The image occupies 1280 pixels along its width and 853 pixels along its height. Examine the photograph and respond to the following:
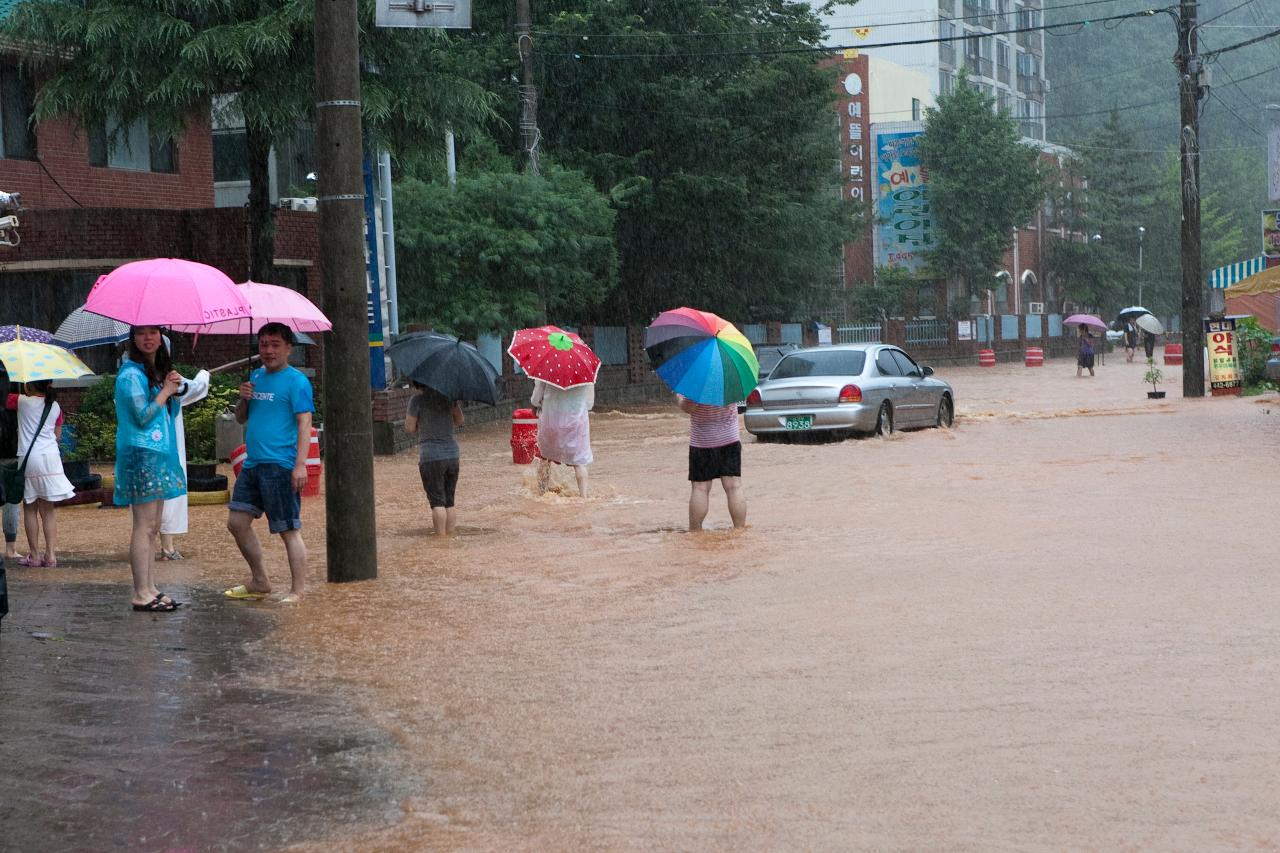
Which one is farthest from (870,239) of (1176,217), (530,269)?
(530,269)

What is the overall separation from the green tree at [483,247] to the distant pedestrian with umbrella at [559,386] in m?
13.7

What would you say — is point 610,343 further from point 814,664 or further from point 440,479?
point 814,664

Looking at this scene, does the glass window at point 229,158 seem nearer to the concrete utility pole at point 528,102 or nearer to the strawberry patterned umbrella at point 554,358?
the concrete utility pole at point 528,102

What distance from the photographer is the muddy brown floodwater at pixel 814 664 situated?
545 cm

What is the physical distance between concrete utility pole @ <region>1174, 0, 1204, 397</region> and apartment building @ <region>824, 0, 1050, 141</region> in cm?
3324

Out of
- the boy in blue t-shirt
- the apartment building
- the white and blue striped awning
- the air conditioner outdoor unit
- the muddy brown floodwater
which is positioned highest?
the apartment building

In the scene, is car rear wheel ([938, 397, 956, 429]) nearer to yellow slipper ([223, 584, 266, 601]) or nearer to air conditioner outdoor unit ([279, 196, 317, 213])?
air conditioner outdoor unit ([279, 196, 317, 213])

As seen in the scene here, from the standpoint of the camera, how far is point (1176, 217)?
3583 inches

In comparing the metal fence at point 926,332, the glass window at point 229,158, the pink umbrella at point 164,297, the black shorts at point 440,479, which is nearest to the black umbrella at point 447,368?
the black shorts at point 440,479

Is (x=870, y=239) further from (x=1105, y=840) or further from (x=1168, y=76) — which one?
(x=1105, y=840)

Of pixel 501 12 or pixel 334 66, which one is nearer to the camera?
pixel 334 66

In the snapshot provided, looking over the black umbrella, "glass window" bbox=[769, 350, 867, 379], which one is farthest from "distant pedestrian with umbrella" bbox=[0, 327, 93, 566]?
"glass window" bbox=[769, 350, 867, 379]

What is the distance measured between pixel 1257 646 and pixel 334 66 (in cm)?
661

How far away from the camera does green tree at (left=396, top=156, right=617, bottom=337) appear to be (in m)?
29.3
